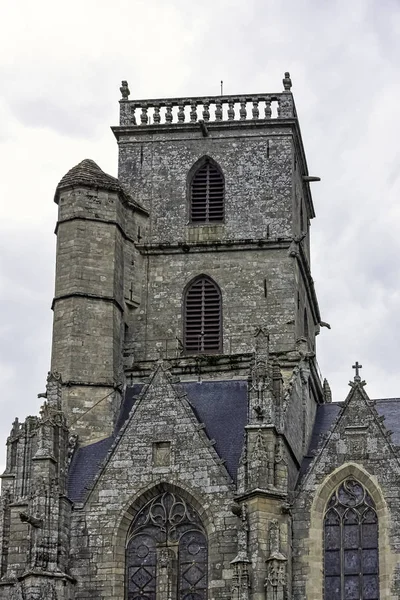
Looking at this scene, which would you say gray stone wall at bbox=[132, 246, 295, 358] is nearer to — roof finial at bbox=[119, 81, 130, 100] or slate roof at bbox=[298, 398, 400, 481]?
slate roof at bbox=[298, 398, 400, 481]

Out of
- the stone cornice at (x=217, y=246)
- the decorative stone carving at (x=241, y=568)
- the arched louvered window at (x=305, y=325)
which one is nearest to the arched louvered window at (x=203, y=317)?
the stone cornice at (x=217, y=246)

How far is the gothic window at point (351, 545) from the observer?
30594 mm

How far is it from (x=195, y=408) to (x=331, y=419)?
3.74 metres

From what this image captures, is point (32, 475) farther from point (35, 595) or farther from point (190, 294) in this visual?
point (190, 294)

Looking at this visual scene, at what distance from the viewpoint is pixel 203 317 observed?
123 ft

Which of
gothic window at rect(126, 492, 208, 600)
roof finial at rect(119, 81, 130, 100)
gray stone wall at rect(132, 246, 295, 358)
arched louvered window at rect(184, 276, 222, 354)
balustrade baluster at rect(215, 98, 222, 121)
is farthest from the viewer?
roof finial at rect(119, 81, 130, 100)

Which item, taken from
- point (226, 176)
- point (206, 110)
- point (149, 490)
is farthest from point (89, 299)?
point (206, 110)

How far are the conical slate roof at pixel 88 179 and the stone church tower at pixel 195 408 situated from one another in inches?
2.4

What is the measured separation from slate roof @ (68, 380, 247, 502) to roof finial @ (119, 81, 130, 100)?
878cm

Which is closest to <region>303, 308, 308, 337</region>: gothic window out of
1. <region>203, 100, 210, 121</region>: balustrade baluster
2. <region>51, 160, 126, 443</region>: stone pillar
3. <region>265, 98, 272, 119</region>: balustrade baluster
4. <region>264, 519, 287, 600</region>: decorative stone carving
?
<region>51, 160, 126, 443</region>: stone pillar

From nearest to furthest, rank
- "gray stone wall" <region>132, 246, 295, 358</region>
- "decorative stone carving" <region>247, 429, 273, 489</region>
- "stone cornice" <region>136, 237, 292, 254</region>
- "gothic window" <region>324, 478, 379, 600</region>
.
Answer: "decorative stone carving" <region>247, 429, 273, 489</region> → "gothic window" <region>324, 478, 379, 600</region> → "gray stone wall" <region>132, 246, 295, 358</region> → "stone cornice" <region>136, 237, 292, 254</region>

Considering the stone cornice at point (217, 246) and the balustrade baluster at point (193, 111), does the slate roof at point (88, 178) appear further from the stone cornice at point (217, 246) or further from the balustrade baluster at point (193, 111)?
the balustrade baluster at point (193, 111)

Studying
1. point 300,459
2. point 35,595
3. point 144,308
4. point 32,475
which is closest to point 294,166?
point 144,308

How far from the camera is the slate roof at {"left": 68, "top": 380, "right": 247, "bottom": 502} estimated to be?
32.6 m
